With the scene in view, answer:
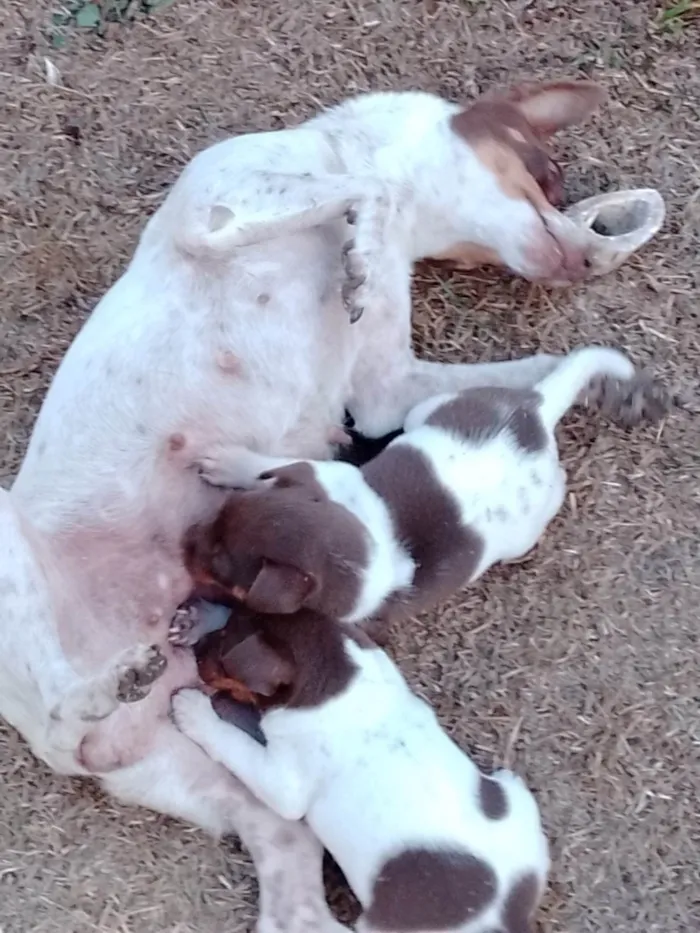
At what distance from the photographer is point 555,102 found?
398 cm

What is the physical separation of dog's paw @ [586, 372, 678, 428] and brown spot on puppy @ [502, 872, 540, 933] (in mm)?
1548

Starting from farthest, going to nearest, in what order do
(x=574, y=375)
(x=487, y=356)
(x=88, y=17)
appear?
(x=88, y=17), (x=487, y=356), (x=574, y=375)

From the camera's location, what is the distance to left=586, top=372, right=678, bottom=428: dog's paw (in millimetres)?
3992

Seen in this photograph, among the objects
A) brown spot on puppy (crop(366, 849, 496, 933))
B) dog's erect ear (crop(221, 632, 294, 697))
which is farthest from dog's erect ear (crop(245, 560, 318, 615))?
brown spot on puppy (crop(366, 849, 496, 933))

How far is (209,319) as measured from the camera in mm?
3592

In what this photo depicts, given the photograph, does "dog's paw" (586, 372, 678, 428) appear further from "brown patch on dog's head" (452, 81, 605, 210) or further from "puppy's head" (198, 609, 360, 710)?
"puppy's head" (198, 609, 360, 710)

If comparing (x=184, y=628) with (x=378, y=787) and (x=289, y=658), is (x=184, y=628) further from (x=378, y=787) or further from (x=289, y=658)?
(x=378, y=787)

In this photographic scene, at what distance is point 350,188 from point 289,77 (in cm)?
91

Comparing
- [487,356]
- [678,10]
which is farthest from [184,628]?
[678,10]

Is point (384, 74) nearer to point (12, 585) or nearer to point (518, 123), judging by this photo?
point (518, 123)

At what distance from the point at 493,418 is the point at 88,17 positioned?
2.16 m

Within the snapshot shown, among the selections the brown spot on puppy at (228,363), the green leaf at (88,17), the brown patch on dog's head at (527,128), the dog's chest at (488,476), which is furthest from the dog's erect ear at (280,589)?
the green leaf at (88,17)

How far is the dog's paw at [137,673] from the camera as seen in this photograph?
10.7ft

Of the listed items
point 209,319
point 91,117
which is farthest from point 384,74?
point 209,319
